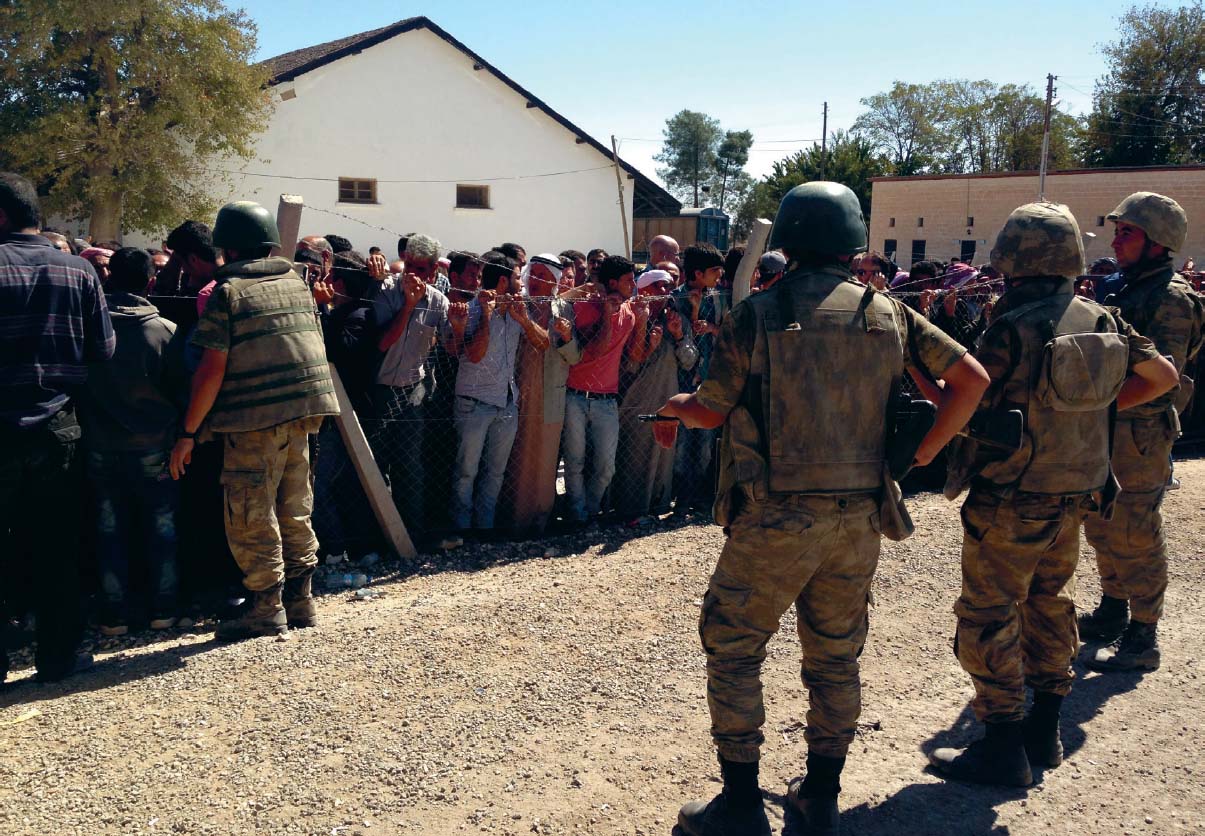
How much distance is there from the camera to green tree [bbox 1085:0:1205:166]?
4206 centimetres

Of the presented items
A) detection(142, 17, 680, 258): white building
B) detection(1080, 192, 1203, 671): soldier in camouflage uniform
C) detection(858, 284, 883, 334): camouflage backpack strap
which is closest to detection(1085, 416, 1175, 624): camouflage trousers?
detection(1080, 192, 1203, 671): soldier in camouflage uniform

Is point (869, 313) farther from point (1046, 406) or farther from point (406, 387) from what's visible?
point (406, 387)

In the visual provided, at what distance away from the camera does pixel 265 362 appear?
4.29 m

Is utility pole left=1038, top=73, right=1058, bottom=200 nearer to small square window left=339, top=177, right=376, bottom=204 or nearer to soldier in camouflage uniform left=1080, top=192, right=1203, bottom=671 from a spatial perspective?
small square window left=339, top=177, right=376, bottom=204

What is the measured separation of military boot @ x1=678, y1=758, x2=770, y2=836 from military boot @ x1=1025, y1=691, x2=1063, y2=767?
1.34 metres

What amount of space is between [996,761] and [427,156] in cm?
2366

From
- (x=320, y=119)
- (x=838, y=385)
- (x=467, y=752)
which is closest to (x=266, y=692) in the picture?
(x=467, y=752)

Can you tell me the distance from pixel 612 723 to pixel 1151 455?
2973 millimetres

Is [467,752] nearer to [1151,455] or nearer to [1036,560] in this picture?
[1036,560]

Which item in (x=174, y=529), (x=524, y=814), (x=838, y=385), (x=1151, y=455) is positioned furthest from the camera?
(x=174, y=529)

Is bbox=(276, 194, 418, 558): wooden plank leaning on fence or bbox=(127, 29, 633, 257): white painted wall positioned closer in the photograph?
bbox=(276, 194, 418, 558): wooden plank leaning on fence

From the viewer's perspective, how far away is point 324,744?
11.6 feet

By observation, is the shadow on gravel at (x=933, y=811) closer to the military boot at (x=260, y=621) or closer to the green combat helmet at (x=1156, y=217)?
the military boot at (x=260, y=621)

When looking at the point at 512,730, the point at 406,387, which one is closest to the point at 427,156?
the point at 406,387
